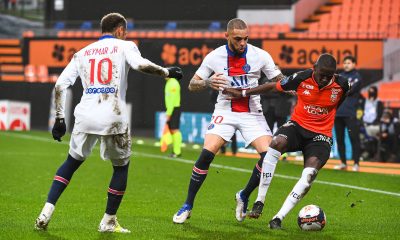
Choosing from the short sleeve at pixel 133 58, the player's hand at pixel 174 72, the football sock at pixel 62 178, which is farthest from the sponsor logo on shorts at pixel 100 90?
the football sock at pixel 62 178

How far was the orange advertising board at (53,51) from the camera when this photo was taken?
3416cm

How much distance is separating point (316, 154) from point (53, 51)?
2603cm

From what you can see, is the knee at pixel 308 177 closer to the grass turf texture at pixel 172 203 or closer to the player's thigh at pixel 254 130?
the grass turf texture at pixel 172 203

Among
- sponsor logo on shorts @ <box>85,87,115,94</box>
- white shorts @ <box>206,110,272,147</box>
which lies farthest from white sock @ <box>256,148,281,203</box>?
sponsor logo on shorts @ <box>85,87,115,94</box>

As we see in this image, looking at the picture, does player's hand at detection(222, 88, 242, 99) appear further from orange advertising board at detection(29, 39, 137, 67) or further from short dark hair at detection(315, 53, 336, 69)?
orange advertising board at detection(29, 39, 137, 67)

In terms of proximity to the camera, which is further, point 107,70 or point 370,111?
point 370,111

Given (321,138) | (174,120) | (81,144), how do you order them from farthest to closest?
(174,120) → (321,138) → (81,144)

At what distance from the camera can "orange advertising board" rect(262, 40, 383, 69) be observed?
30109 millimetres

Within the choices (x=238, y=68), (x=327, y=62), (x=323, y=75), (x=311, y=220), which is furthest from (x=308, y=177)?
(x=238, y=68)

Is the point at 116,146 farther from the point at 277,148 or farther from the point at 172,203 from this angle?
the point at 172,203

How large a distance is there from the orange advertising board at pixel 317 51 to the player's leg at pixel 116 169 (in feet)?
70.0

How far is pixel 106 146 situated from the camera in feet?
29.1

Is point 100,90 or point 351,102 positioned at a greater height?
point 100,90

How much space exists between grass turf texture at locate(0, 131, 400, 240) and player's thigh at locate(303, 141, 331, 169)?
0.67 metres
